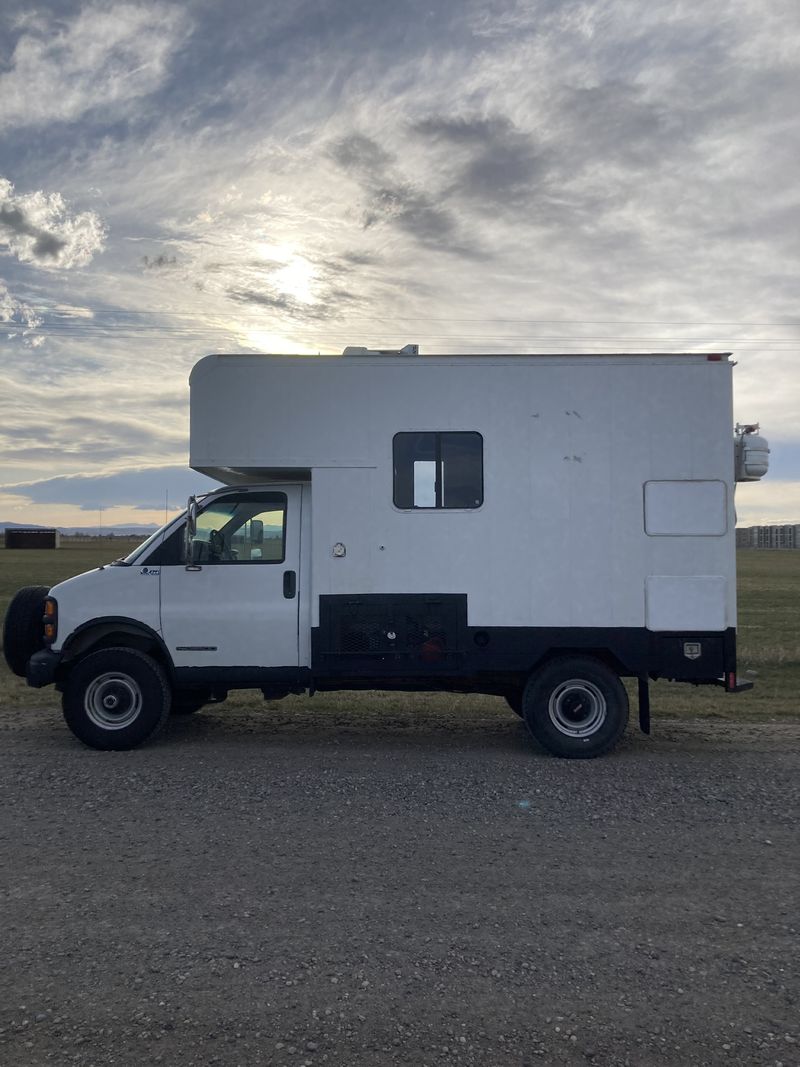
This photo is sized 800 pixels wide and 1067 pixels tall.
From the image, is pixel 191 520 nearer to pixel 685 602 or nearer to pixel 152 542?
pixel 152 542

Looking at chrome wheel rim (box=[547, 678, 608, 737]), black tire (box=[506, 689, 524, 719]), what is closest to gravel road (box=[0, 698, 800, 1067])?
chrome wheel rim (box=[547, 678, 608, 737])

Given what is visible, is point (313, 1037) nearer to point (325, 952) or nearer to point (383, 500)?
point (325, 952)

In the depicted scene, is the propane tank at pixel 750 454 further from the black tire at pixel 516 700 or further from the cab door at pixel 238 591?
the cab door at pixel 238 591

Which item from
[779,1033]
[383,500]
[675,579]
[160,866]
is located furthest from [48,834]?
[675,579]

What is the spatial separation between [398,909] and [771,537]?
487 ft

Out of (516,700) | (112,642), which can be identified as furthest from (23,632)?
(516,700)

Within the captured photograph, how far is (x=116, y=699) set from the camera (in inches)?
320

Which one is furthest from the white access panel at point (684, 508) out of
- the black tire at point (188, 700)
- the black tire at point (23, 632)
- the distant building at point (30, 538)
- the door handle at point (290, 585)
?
the distant building at point (30, 538)

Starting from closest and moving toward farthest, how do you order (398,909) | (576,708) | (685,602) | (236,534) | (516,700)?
(398,909) → (685,602) → (576,708) → (236,534) → (516,700)

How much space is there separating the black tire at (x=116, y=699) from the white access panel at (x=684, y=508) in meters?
4.62

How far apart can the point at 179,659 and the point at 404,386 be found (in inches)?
126

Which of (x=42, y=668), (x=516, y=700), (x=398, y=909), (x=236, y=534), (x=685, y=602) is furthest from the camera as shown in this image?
(x=516, y=700)

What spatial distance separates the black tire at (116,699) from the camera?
8078 mm

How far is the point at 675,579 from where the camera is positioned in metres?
7.81
